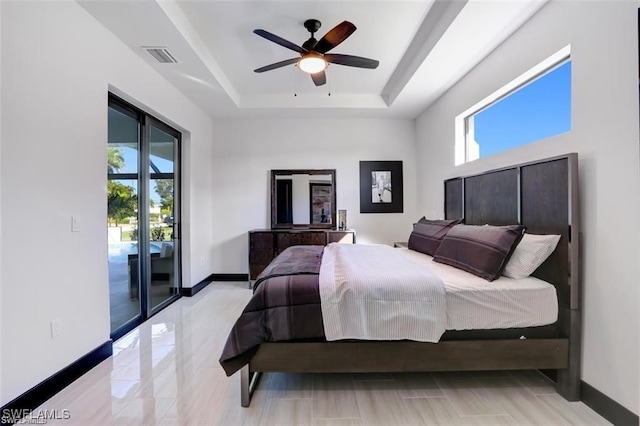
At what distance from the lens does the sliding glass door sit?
295 cm

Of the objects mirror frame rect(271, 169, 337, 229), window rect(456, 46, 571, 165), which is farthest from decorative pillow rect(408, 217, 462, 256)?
mirror frame rect(271, 169, 337, 229)

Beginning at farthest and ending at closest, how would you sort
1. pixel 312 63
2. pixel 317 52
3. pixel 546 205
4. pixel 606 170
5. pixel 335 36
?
pixel 312 63 → pixel 317 52 → pixel 335 36 → pixel 546 205 → pixel 606 170

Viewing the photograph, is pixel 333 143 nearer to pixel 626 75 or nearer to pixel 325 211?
pixel 325 211

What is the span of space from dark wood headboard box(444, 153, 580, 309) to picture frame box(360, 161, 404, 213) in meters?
2.08

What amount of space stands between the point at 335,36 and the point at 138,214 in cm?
265

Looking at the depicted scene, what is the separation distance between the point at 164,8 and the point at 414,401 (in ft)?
10.6

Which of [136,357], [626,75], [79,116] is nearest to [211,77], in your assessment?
[79,116]

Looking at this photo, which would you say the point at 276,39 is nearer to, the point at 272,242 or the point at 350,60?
the point at 350,60

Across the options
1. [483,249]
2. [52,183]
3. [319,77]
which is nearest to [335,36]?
[319,77]

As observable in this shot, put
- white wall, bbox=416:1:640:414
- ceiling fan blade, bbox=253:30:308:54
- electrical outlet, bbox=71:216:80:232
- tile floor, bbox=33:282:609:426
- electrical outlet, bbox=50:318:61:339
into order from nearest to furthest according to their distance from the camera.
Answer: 1. white wall, bbox=416:1:640:414
2. tile floor, bbox=33:282:609:426
3. electrical outlet, bbox=50:318:61:339
4. electrical outlet, bbox=71:216:80:232
5. ceiling fan blade, bbox=253:30:308:54

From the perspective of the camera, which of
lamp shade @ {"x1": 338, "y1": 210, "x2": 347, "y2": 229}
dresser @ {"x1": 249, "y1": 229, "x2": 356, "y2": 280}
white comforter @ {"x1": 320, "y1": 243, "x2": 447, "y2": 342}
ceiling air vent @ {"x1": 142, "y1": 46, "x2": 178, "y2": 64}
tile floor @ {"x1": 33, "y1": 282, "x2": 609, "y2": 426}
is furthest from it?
lamp shade @ {"x1": 338, "y1": 210, "x2": 347, "y2": 229}

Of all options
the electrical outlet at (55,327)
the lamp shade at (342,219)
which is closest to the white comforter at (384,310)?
the electrical outlet at (55,327)

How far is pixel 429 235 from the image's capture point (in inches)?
128

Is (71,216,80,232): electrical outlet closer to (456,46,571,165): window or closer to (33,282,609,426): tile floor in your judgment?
(33,282,609,426): tile floor
